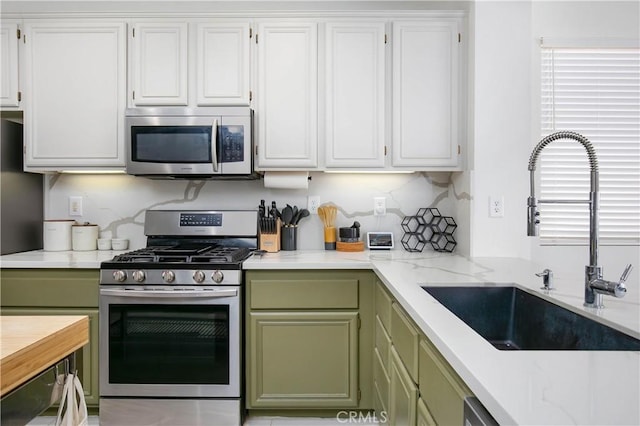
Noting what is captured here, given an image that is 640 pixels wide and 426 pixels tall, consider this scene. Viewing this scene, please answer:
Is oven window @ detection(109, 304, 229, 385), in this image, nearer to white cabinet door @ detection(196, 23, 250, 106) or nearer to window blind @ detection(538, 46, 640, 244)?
white cabinet door @ detection(196, 23, 250, 106)

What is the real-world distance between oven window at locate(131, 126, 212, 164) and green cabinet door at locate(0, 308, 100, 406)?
36.4 inches

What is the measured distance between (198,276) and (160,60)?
1.37 m

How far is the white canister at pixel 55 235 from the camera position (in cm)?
261


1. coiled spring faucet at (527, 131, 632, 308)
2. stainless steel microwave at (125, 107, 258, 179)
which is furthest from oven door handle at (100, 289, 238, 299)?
coiled spring faucet at (527, 131, 632, 308)

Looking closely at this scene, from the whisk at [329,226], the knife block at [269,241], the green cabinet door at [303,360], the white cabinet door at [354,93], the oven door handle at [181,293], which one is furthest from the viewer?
the whisk at [329,226]

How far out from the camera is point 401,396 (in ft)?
4.87

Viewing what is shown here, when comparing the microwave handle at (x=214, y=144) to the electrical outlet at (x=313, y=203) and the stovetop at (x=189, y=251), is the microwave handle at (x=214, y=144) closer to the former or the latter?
the stovetop at (x=189, y=251)

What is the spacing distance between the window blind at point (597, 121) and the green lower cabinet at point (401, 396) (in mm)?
1631

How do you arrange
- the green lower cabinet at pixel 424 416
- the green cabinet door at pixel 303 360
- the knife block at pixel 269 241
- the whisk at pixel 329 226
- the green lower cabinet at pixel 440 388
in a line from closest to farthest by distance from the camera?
the green lower cabinet at pixel 440 388, the green lower cabinet at pixel 424 416, the green cabinet door at pixel 303 360, the knife block at pixel 269 241, the whisk at pixel 329 226

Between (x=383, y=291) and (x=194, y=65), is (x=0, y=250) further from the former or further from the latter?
(x=383, y=291)

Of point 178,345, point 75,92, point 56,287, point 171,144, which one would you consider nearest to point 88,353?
point 56,287

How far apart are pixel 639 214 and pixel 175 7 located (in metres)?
3.20

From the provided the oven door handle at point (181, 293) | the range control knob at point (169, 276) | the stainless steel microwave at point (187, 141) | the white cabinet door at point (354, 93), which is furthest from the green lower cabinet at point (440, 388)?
the stainless steel microwave at point (187, 141)

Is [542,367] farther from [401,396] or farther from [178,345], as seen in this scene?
[178,345]
